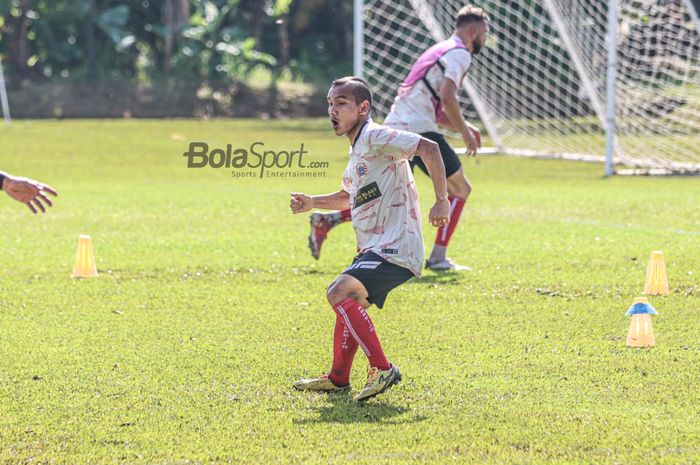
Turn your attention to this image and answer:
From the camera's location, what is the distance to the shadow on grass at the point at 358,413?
509cm

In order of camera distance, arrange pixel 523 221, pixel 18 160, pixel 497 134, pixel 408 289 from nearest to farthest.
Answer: pixel 408 289 < pixel 523 221 < pixel 18 160 < pixel 497 134

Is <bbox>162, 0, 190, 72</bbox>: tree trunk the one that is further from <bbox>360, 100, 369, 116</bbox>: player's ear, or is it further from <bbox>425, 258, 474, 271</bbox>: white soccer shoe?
<bbox>360, 100, 369, 116</bbox>: player's ear

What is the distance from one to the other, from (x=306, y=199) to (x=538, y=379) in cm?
146

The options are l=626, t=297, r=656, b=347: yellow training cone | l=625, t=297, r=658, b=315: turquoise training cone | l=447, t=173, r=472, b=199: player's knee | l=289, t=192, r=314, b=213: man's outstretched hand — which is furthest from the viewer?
l=447, t=173, r=472, b=199: player's knee

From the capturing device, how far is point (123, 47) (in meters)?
39.4

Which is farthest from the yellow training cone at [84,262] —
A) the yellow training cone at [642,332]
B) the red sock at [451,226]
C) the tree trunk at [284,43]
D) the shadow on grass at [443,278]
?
the tree trunk at [284,43]

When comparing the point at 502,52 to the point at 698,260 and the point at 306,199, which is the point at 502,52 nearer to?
the point at 698,260

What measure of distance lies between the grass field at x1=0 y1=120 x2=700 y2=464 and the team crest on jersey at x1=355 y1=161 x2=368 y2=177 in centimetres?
104

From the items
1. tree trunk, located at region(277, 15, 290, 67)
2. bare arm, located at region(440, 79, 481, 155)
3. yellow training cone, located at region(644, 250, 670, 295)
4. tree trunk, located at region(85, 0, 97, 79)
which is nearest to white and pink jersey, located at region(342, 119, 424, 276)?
yellow training cone, located at region(644, 250, 670, 295)

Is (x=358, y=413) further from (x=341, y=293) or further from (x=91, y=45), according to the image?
(x=91, y=45)

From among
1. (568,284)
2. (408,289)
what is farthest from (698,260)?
(408,289)

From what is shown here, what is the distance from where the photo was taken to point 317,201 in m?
5.98

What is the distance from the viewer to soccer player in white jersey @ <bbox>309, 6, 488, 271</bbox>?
31.0ft

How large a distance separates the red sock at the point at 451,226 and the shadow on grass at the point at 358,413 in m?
4.08
